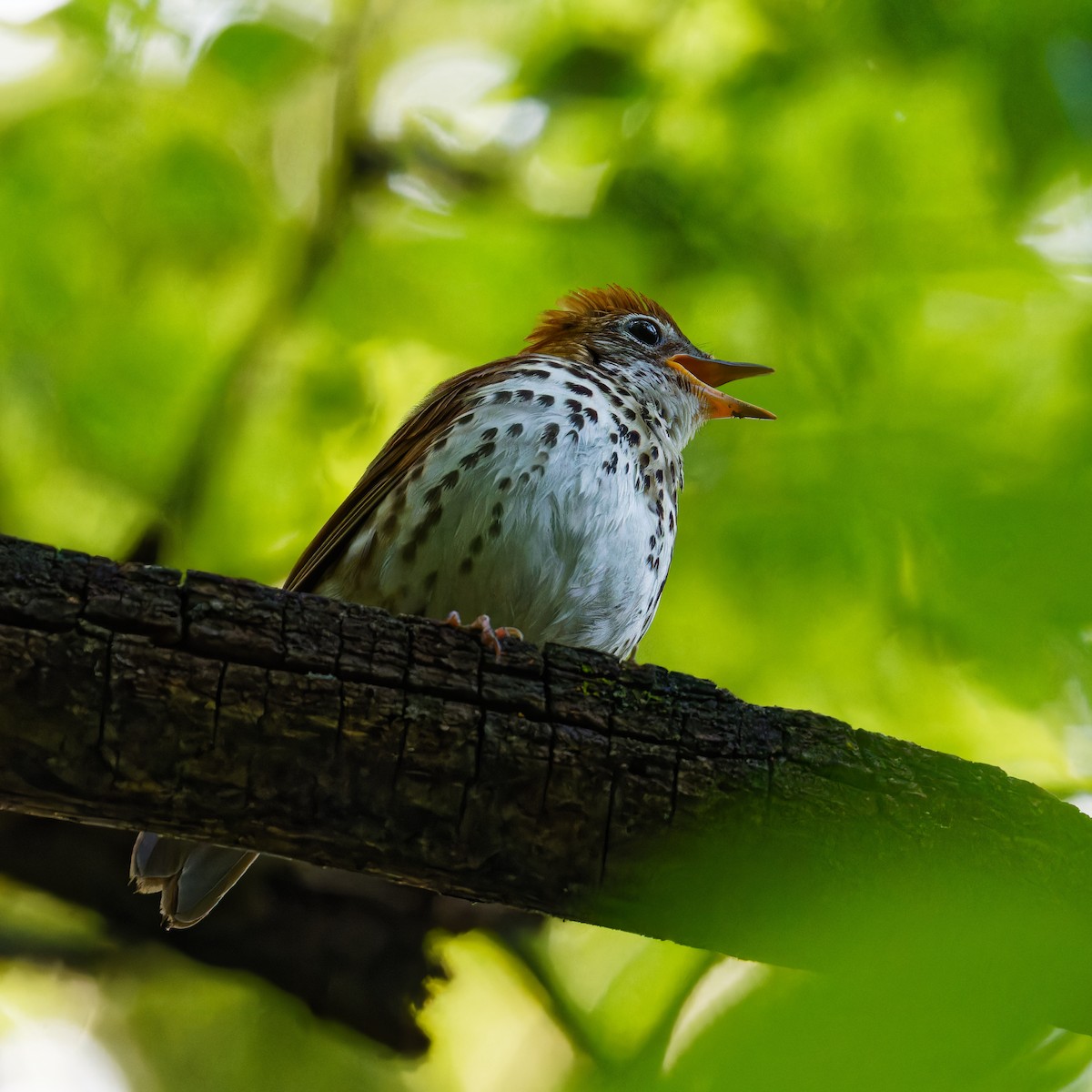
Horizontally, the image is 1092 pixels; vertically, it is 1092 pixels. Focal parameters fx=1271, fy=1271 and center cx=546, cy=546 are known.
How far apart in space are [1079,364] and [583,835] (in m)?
1.36

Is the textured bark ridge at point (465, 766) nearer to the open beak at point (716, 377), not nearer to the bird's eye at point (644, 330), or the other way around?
the open beak at point (716, 377)

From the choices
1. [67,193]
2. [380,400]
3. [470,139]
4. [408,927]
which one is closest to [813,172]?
[470,139]

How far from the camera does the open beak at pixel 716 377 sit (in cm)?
456

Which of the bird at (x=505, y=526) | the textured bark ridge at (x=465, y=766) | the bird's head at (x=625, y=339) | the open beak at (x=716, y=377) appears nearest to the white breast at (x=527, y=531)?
the bird at (x=505, y=526)

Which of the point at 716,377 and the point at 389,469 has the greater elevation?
the point at 716,377

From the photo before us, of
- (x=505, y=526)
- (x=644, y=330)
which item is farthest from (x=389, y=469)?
(x=644, y=330)

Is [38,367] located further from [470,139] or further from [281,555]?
[470,139]

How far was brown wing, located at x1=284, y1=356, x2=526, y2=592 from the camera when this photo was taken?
4.18m

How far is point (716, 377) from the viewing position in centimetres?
494

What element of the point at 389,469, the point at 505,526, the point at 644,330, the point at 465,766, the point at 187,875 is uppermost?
the point at 465,766

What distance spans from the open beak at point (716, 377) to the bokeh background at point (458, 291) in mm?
65

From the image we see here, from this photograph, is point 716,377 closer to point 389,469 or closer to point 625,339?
point 625,339

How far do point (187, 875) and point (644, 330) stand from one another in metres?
2.87

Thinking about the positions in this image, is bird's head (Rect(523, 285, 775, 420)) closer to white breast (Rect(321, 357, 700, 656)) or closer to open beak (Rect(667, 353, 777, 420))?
open beak (Rect(667, 353, 777, 420))
